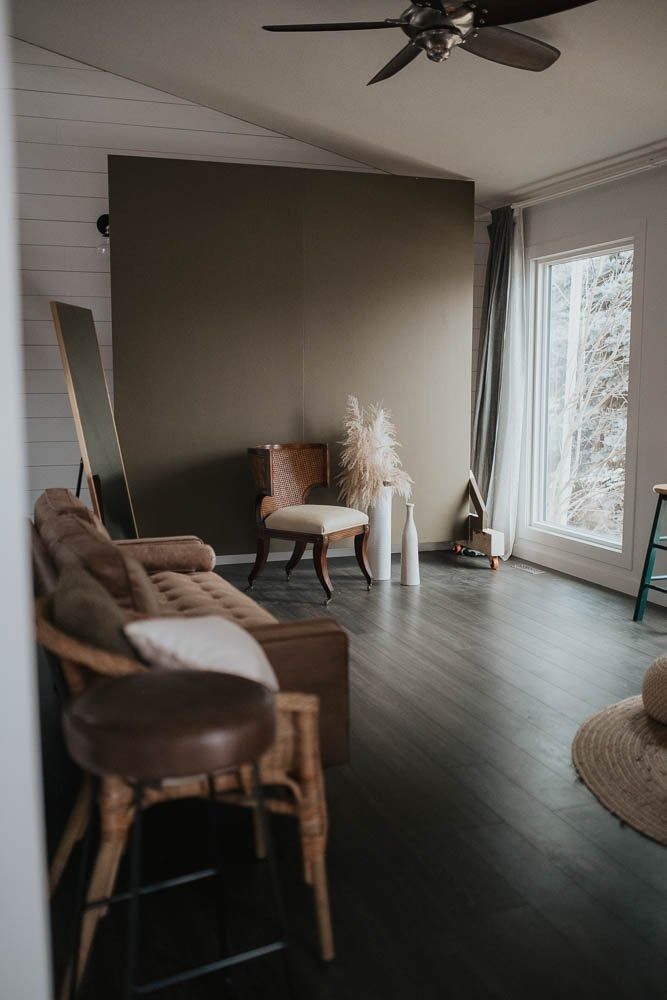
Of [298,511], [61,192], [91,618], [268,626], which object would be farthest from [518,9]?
[61,192]

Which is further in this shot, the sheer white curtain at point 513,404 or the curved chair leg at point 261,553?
the sheer white curtain at point 513,404

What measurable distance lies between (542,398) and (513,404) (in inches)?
8.6

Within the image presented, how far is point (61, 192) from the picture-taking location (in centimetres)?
580

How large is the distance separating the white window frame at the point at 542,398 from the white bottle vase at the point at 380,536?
50.9 inches

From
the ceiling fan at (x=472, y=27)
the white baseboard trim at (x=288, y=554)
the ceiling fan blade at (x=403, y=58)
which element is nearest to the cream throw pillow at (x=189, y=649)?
the ceiling fan at (x=472, y=27)

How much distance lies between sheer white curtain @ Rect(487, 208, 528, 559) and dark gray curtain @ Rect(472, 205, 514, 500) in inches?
2.4

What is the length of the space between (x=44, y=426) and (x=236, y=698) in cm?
464

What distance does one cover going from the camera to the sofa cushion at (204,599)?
2824 millimetres

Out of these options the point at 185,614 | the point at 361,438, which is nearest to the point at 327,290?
the point at 361,438

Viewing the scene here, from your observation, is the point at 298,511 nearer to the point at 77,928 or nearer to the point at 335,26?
the point at 335,26

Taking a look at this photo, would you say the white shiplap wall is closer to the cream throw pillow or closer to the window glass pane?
the window glass pane

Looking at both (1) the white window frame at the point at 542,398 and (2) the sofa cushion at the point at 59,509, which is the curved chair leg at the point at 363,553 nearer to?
(1) the white window frame at the point at 542,398

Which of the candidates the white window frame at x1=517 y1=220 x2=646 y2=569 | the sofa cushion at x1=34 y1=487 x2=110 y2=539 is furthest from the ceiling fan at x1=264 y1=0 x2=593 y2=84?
the white window frame at x1=517 y1=220 x2=646 y2=569

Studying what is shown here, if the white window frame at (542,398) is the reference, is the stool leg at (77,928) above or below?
below
